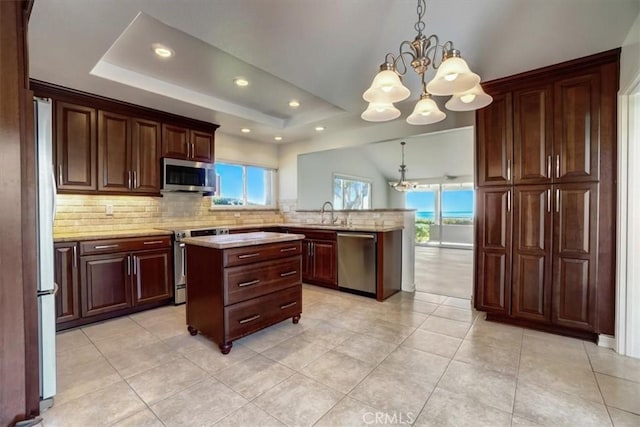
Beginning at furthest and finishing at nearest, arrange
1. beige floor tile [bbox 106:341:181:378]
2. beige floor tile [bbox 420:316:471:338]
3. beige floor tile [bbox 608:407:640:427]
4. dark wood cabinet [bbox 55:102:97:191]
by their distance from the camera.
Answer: dark wood cabinet [bbox 55:102:97:191] < beige floor tile [bbox 420:316:471:338] < beige floor tile [bbox 106:341:181:378] < beige floor tile [bbox 608:407:640:427]

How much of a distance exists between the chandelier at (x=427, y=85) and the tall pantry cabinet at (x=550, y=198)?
45.3 inches

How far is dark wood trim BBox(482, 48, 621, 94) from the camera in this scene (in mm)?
2369

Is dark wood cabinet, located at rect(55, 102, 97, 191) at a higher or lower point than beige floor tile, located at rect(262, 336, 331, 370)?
higher

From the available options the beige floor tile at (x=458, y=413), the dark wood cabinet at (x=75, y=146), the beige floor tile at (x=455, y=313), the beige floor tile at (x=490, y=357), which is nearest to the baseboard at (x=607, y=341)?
the beige floor tile at (x=490, y=357)

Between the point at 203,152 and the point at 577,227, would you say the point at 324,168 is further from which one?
the point at 577,227

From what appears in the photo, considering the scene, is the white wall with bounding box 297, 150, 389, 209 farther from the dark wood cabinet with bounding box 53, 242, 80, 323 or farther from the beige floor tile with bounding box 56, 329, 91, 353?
the beige floor tile with bounding box 56, 329, 91, 353

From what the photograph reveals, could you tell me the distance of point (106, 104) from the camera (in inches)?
127

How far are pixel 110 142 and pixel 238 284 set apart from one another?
2393 mm

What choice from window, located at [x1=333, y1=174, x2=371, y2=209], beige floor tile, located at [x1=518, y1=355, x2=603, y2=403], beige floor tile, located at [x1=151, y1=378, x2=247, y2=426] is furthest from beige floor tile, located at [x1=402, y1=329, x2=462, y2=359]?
window, located at [x1=333, y1=174, x2=371, y2=209]

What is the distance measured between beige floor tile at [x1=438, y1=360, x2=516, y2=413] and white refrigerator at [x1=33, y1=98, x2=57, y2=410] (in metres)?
2.35

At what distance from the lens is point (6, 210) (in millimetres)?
1416

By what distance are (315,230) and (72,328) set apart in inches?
113

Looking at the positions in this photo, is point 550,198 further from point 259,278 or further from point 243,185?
point 243,185

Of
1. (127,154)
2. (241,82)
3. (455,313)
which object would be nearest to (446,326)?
(455,313)
